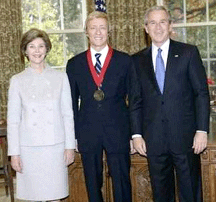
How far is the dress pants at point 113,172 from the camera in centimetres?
327

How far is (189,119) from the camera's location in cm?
314

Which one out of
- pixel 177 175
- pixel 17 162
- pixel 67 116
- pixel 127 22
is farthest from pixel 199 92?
pixel 127 22

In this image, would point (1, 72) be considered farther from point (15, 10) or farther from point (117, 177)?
point (117, 177)

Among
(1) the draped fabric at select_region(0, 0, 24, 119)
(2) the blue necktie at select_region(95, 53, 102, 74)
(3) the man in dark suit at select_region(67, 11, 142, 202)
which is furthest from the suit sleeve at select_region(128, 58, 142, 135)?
(1) the draped fabric at select_region(0, 0, 24, 119)

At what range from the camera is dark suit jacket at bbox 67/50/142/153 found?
3246mm

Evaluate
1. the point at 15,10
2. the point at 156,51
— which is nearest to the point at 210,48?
the point at 15,10

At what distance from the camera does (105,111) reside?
3246 mm

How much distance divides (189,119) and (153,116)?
24 cm

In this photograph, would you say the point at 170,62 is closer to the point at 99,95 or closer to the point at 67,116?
the point at 99,95

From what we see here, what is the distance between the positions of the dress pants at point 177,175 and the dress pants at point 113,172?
0.19 m

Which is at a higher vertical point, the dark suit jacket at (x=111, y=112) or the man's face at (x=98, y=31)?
the man's face at (x=98, y=31)

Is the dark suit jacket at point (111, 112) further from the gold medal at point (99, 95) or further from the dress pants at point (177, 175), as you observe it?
the dress pants at point (177, 175)

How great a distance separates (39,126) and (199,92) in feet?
3.52

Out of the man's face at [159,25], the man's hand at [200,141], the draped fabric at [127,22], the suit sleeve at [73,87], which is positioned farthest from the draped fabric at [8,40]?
the man's hand at [200,141]
